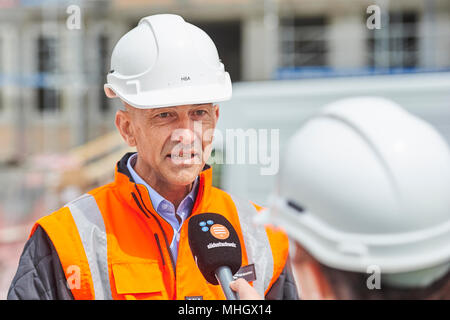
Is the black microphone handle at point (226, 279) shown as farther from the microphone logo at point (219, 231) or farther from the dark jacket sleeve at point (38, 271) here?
the dark jacket sleeve at point (38, 271)

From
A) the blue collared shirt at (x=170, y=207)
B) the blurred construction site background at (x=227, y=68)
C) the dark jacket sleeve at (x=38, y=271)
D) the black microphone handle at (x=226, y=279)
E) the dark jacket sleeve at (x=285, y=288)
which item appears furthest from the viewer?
the blurred construction site background at (x=227, y=68)

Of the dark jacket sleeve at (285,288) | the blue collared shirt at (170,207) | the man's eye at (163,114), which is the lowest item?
the dark jacket sleeve at (285,288)

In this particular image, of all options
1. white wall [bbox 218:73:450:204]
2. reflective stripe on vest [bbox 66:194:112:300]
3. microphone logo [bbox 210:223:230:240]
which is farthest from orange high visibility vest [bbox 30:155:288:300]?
white wall [bbox 218:73:450:204]

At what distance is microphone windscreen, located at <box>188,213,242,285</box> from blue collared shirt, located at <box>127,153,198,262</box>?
0.09 metres

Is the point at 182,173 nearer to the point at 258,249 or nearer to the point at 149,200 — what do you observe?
the point at 149,200

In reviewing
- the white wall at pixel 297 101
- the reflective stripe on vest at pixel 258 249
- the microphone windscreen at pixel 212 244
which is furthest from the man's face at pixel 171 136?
the white wall at pixel 297 101

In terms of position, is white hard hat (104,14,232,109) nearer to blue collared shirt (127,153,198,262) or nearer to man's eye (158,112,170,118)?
man's eye (158,112,170,118)

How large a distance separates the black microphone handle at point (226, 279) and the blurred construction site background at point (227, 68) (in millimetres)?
597

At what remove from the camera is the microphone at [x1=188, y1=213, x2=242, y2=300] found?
4.03 feet

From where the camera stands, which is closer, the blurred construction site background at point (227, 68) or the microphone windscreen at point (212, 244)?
the microphone windscreen at point (212, 244)

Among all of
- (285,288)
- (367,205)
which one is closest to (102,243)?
(285,288)

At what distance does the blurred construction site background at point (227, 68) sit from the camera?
2570 mm

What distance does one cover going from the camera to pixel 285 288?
5.02 ft

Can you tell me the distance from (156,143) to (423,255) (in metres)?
0.92
